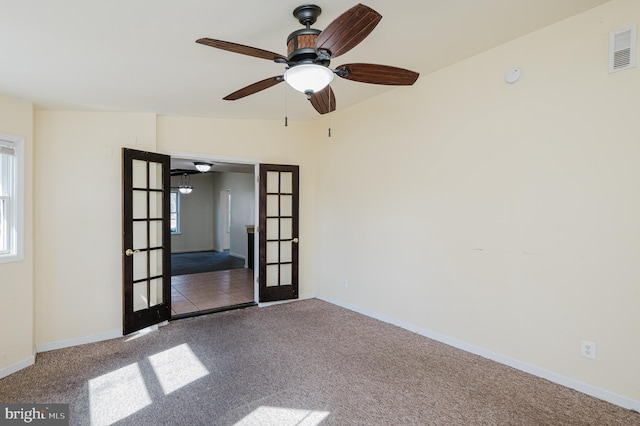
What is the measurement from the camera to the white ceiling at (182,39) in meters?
1.96

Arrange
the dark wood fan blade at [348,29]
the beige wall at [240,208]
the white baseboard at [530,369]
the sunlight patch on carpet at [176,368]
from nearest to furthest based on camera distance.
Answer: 1. the dark wood fan blade at [348,29]
2. the white baseboard at [530,369]
3. the sunlight patch on carpet at [176,368]
4. the beige wall at [240,208]

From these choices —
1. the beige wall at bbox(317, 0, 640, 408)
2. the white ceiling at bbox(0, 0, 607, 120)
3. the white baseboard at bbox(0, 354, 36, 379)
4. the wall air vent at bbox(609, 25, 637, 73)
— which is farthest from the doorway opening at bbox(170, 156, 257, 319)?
the wall air vent at bbox(609, 25, 637, 73)

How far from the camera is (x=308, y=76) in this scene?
1909 mm

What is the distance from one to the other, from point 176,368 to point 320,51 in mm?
2825

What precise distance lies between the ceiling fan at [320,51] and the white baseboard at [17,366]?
127 inches

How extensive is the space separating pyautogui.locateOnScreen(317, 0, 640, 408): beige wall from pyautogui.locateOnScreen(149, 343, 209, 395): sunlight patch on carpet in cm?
224

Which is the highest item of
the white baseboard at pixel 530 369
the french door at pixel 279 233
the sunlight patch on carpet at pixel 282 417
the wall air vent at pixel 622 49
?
the wall air vent at pixel 622 49

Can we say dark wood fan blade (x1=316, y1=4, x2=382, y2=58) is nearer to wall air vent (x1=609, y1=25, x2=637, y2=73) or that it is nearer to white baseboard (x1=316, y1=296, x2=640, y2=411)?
wall air vent (x1=609, y1=25, x2=637, y2=73)

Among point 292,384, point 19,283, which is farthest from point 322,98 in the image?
point 19,283

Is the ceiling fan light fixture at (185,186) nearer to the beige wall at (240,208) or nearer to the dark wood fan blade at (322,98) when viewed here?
the beige wall at (240,208)

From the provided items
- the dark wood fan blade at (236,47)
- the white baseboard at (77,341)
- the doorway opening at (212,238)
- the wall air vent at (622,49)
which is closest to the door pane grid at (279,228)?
the doorway opening at (212,238)

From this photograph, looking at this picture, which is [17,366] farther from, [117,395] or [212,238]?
[212,238]

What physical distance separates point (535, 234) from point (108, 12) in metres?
3.49

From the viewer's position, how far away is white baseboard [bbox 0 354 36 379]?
274cm
